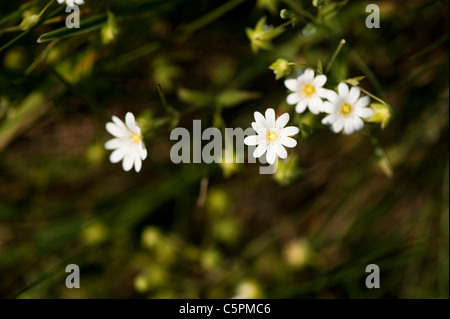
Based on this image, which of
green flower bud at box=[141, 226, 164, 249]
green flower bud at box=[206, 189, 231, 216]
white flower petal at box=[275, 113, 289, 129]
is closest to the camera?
white flower petal at box=[275, 113, 289, 129]

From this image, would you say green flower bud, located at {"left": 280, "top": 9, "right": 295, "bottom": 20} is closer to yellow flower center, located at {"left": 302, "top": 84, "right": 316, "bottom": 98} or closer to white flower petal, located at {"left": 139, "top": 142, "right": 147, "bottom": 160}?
yellow flower center, located at {"left": 302, "top": 84, "right": 316, "bottom": 98}

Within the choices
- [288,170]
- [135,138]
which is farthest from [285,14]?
[135,138]

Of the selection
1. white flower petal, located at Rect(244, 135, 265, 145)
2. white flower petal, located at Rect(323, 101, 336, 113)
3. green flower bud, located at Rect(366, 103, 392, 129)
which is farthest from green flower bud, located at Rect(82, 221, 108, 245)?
green flower bud, located at Rect(366, 103, 392, 129)

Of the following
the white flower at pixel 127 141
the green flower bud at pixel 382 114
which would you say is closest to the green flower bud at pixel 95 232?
the white flower at pixel 127 141

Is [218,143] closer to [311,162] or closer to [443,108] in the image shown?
[311,162]
